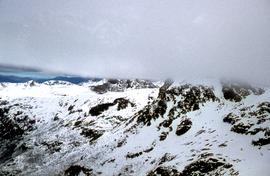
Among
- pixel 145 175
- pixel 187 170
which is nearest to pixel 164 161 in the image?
pixel 145 175

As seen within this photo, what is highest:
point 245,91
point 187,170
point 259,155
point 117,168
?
point 245,91

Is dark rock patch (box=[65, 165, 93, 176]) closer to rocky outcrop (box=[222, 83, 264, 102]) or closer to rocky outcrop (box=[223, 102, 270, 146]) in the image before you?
rocky outcrop (box=[223, 102, 270, 146])

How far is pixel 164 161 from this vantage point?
154 metres

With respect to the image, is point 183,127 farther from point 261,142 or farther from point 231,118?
point 261,142

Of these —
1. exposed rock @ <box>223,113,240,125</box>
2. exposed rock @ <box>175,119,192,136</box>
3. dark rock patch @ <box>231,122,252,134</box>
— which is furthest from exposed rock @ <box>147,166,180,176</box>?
exposed rock @ <box>223,113,240,125</box>

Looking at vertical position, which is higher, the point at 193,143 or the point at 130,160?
the point at 193,143

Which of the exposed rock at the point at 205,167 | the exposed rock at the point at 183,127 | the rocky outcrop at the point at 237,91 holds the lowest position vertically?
the exposed rock at the point at 205,167

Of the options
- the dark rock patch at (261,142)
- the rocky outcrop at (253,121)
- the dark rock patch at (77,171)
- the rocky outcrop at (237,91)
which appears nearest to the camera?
the dark rock patch at (261,142)

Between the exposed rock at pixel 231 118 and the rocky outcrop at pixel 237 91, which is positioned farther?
the rocky outcrop at pixel 237 91

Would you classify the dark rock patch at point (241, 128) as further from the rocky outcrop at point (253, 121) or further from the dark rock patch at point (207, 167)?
the dark rock patch at point (207, 167)

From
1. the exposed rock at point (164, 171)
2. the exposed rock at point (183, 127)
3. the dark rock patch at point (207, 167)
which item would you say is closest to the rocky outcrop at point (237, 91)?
the exposed rock at point (183, 127)

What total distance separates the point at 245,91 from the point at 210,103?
15.4m

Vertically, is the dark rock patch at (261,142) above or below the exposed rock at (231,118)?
below

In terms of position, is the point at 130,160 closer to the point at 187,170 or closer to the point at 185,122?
the point at 185,122
